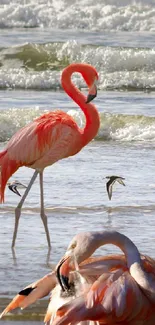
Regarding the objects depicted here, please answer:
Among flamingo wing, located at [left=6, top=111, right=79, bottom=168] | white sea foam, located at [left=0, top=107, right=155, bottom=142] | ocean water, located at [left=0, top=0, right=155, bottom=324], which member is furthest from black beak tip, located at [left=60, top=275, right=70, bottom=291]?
white sea foam, located at [left=0, top=107, right=155, bottom=142]

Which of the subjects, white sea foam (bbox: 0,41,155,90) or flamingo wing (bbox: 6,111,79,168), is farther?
white sea foam (bbox: 0,41,155,90)

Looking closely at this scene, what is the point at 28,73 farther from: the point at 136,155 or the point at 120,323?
Answer: the point at 120,323

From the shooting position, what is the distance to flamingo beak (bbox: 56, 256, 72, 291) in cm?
470

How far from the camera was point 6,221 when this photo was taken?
866 cm

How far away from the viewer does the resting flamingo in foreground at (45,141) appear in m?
8.31

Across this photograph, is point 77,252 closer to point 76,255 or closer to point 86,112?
point 76,255

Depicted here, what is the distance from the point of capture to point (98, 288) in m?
4.78

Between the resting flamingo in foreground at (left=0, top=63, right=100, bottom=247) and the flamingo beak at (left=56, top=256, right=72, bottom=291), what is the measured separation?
3353mm

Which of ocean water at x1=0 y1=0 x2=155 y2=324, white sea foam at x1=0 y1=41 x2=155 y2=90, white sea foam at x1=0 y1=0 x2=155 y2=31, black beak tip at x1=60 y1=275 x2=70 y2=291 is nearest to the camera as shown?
black beak tip at x1=60 y1=275 x2=70 y2=291

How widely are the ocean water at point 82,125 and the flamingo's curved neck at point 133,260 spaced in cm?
123

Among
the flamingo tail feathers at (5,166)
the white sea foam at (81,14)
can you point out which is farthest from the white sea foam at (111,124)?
the white sea foam at (81,14)

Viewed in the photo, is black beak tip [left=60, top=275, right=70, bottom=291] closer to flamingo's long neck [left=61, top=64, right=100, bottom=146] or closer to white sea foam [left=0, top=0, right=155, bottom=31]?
flamingo's long neck [left=61, top=64, right=100, bottom=146]

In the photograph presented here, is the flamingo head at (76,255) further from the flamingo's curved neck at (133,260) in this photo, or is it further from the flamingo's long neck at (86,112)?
the flamingo's long neck at (86,112)

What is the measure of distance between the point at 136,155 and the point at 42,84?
7.75 meters
